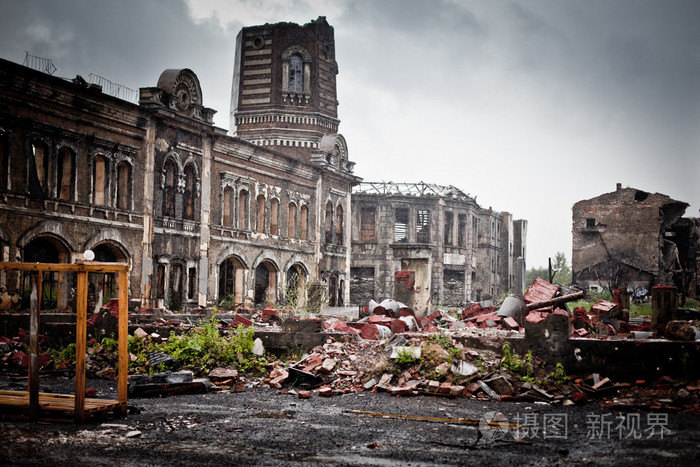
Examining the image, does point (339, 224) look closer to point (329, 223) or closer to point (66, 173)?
point (329, 223)

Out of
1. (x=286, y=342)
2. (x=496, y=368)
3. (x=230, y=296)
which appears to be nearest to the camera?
(x=496, y=368)

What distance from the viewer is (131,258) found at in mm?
21141

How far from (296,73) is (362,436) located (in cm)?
3070

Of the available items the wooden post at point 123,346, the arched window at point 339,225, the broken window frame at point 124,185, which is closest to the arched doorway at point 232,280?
the broken window frame at point 124,185

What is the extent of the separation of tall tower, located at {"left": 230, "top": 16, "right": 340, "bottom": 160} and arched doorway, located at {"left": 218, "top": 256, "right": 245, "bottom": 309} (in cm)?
1035

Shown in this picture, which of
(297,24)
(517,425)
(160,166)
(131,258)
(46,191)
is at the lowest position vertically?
(517,425)

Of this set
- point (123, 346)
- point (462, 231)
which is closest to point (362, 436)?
point (123, 346)

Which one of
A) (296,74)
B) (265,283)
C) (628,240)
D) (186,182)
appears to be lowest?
(265,283)

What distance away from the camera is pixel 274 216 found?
28.8m

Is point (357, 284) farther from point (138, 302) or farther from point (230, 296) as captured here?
point (138, 302)

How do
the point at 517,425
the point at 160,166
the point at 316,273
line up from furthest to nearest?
1. the point at 316,273
2. the point at 160,166
3. the point at 517,425

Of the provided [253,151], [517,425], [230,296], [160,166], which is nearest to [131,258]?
[160,166]

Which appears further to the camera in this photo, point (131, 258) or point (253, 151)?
point (253, 151)

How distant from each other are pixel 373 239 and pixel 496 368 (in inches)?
1180
